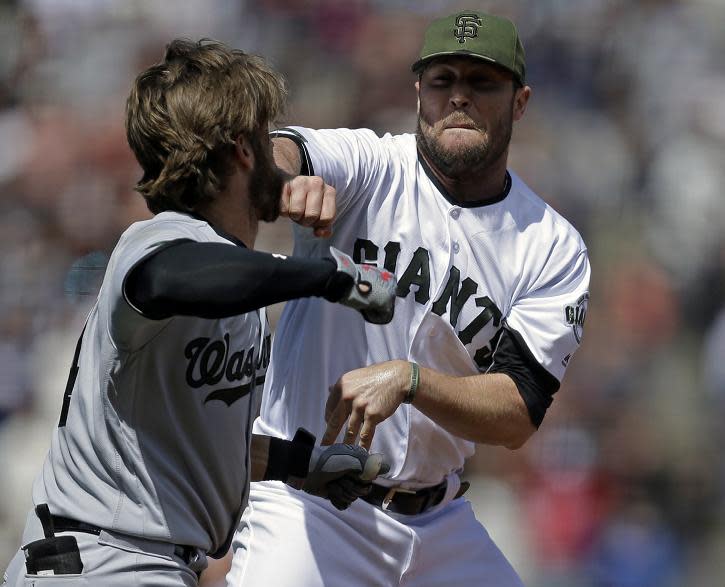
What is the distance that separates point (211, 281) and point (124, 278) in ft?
0.57

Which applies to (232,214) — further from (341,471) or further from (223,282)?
(341,471)

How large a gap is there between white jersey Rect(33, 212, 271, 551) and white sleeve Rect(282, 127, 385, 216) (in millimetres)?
973

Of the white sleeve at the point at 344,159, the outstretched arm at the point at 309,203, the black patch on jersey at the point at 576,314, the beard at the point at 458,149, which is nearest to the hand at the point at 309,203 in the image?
the outstretched arm at the point at 309,203

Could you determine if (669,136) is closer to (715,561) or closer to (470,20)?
(715,561)

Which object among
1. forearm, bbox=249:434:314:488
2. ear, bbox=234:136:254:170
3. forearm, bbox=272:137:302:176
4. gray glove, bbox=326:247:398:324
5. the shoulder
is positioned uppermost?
ear, bbox=234:136:254:170

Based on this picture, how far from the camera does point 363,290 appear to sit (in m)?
2.20

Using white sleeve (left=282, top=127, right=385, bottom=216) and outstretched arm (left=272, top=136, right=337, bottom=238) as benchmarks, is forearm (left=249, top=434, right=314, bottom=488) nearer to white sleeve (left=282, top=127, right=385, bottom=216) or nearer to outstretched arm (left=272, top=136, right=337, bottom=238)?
outstretched arm (left=272, top=136, right=337, bottom=238)

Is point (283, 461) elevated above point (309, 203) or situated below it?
below

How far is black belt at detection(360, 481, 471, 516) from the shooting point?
11.2ft

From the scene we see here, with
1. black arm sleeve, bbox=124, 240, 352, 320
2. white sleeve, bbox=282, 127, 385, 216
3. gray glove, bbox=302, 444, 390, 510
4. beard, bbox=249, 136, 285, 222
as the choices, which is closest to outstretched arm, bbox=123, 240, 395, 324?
black arm sleeve, bbox=124, 240, 352, 320

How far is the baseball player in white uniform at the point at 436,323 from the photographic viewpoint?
3334mm

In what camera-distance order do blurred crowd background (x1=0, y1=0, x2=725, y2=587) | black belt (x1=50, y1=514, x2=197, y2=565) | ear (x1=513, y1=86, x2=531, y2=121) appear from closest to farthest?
black belt (x1=50, y1=514, x2=197, y2=565) → ear (x1=513, y1=86, x2=531, y2=121) → blurred crowd background (x1=0, y1=0, x2=725, y2=587)

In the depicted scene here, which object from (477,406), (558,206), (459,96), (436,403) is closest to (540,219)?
(459,96)

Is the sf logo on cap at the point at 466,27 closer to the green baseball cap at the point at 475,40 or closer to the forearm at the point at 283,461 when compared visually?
the green baseball cap at the point at 475,40
